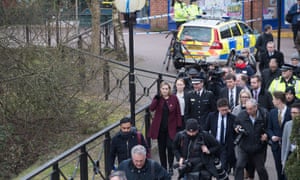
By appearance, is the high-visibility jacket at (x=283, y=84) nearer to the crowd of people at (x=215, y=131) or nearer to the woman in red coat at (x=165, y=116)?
the crowd of people at (x=215, y=131)

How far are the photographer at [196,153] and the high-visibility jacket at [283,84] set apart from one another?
9.88ft

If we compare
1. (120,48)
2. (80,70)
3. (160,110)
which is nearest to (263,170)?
(160,110)

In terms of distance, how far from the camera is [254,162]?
427 inches

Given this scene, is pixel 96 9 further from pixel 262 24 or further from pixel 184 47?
pixel 262 24

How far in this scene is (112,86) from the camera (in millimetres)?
17406

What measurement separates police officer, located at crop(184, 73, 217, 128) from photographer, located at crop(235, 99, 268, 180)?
3.86 feet

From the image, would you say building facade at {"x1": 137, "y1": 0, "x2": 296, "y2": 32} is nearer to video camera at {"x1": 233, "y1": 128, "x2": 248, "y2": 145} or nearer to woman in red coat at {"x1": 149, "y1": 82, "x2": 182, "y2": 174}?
woman in red coat at {"x1": 149, "y1": 82, "x2": 182, "y2": 174}

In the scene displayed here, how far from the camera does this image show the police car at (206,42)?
20188mm

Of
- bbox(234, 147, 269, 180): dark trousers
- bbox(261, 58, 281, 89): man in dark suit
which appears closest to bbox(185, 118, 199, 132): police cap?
bbox(234, 147, 269, 180): dark trousers

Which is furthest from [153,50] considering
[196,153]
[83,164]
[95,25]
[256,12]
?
[196,153]

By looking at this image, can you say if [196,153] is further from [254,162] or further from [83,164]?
[83,164]

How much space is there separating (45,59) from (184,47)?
6389 millimetres

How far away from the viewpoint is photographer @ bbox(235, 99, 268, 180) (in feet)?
34.9

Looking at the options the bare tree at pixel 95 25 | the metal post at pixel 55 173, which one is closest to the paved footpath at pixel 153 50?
the bare tree at pixel 95 25
